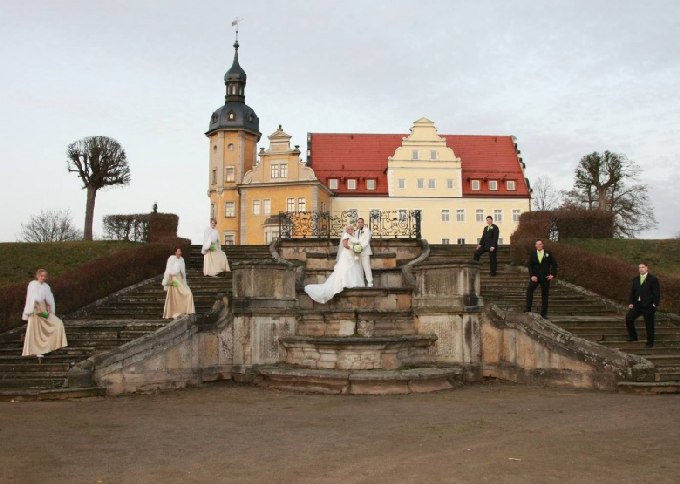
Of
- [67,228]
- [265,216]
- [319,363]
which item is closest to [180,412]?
[319,363]

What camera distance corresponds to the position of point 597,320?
15.9m

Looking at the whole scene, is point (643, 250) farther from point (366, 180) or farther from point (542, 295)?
point (366, 180)

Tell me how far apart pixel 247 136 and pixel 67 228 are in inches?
1091

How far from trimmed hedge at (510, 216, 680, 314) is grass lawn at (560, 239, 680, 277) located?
4162 mm

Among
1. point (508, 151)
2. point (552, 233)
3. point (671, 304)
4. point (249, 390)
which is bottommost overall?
point (249, 390)

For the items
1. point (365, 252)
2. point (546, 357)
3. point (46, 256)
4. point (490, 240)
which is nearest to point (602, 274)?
point (490, 240)

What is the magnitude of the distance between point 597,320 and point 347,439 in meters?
9.43

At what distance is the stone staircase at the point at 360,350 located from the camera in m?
12.9

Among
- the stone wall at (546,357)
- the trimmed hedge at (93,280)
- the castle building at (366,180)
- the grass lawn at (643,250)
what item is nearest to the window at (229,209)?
the castle building at (366,180)

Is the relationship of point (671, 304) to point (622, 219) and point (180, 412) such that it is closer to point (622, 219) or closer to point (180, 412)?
point (180, 412)

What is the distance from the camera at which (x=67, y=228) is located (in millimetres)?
77625

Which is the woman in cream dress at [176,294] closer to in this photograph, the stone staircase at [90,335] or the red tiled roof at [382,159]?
the stone staircase at [90,335]

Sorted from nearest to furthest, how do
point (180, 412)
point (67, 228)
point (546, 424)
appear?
1. point (546, 424)
2. point (180, 412)
3. point (67, 228)

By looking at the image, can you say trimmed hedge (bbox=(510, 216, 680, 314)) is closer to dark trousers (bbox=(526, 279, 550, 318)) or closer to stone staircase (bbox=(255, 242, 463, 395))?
dark trousers (bbox=(526, 279, 550, 318))
